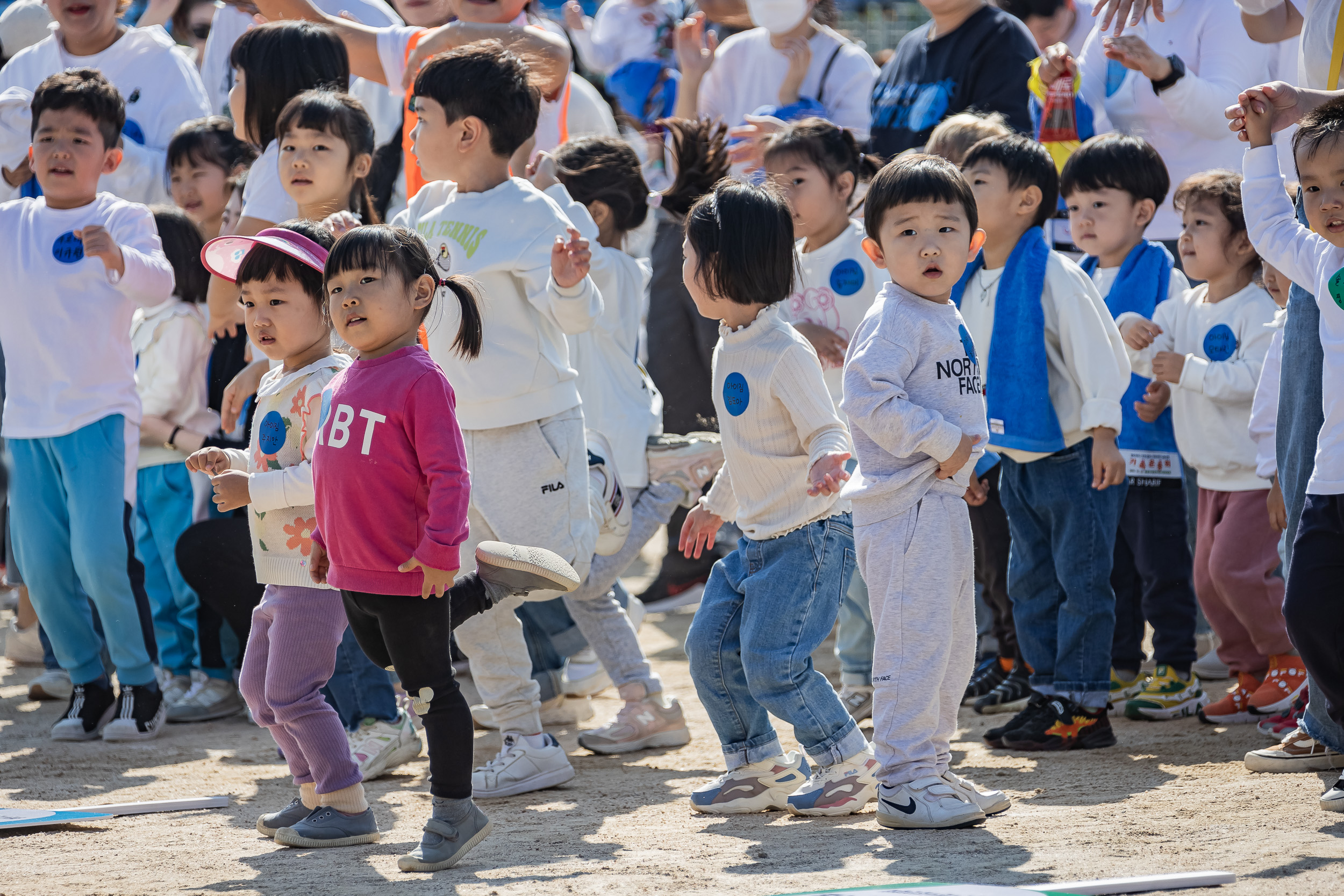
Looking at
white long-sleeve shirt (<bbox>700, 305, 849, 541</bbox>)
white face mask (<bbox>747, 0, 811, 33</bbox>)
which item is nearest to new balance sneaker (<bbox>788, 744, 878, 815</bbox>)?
white long-sleeve shirt (<bbox>700, 305, 849, 541</bbox>)

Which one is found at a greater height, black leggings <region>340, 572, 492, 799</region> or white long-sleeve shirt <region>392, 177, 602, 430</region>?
white long-sleeve shirt <region>392, 177, 602, 430</region>

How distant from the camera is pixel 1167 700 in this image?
5.03 m

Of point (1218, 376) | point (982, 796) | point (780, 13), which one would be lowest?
point (982, 796)

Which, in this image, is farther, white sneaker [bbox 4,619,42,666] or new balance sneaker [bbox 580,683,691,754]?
white sneaker [bbox 4,619,42,666]

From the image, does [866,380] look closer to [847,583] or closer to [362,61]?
[847,583]

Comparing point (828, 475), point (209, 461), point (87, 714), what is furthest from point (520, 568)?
point (87, 714)

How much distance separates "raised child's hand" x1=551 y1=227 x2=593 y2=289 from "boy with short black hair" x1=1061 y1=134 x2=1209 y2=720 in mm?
2016

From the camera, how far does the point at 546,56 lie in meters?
5.33

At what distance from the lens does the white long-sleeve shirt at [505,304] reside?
4281 millimetres

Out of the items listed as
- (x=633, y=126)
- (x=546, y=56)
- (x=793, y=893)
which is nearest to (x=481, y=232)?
(x=546, y=56)

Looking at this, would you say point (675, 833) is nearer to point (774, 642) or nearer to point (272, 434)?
point (774, 642)

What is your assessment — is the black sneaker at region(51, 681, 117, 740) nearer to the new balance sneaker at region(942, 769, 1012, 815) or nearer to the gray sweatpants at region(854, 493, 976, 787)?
the gray sweatpants at region(854, 493, 976, 787)

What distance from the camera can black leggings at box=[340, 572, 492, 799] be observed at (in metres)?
3.42

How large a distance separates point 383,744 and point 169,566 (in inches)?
66.0
